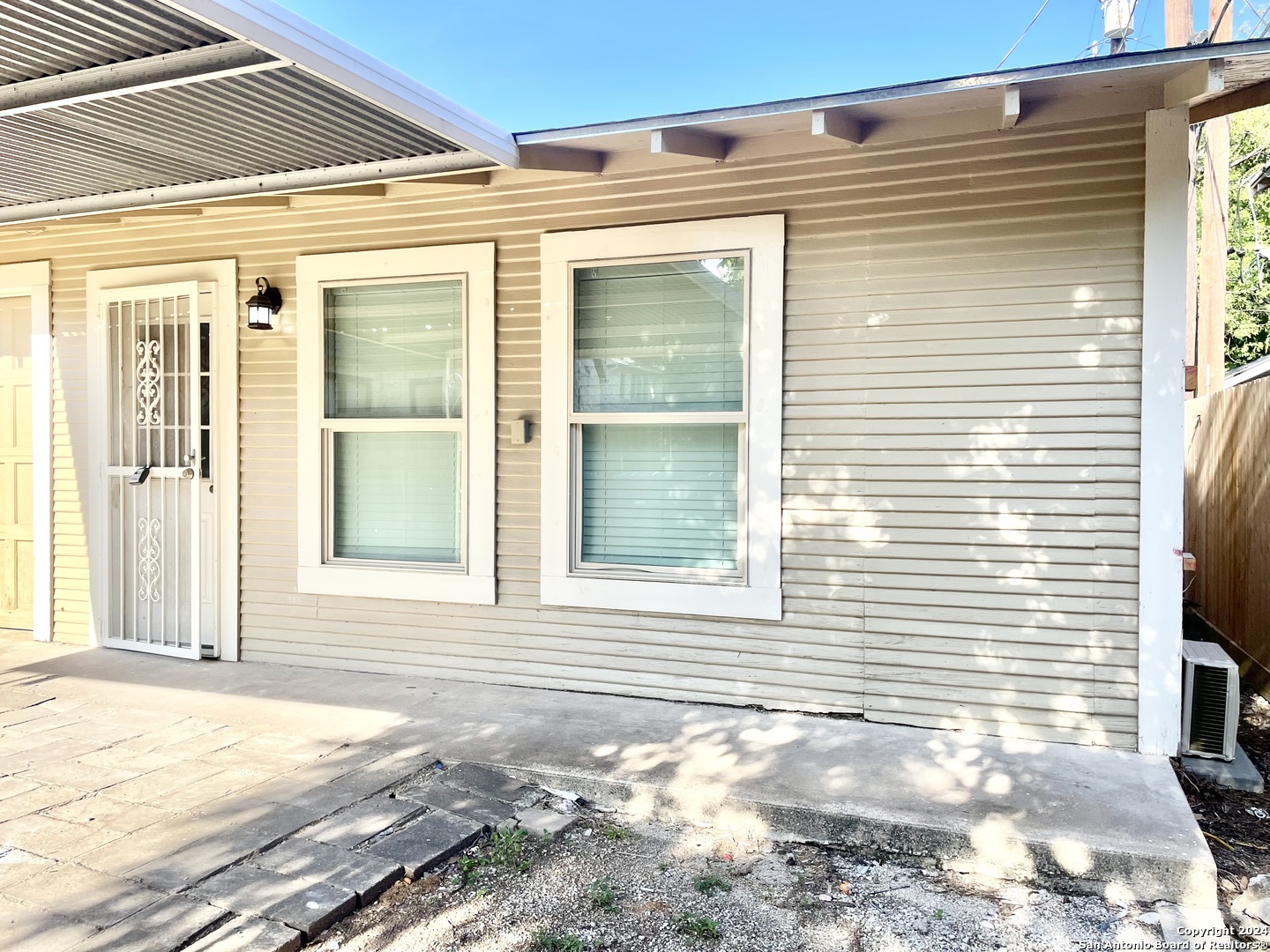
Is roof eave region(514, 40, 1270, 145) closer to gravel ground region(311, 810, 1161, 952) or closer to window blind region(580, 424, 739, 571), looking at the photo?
window blind region(580, 424, 739, 571)

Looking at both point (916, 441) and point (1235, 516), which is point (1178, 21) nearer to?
point (1235, 516)

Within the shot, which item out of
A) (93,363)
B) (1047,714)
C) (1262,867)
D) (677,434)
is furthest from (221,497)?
(1262,867)

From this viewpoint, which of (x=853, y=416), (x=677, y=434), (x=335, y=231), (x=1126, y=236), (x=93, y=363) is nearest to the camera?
(x=1126, y=236)

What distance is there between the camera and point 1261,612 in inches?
194

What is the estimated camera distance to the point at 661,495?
4.40 m

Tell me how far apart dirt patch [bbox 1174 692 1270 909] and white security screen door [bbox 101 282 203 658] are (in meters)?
5.13

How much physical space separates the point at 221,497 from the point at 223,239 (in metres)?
1.53

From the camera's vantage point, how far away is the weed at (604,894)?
258 centimetres

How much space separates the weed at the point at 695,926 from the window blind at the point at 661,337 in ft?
7.72

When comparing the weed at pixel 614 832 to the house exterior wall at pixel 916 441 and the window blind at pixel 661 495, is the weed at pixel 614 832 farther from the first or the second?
the window blind at pixel 661 495

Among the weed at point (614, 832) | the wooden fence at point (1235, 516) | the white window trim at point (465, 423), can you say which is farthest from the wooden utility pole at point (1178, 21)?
the weed at point (614, 832)

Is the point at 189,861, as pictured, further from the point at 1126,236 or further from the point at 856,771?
the point at 1126,236

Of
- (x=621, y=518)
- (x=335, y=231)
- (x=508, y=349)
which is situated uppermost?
(x=335, y=231)

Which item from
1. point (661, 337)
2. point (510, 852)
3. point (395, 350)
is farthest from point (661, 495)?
point (510, 852)
